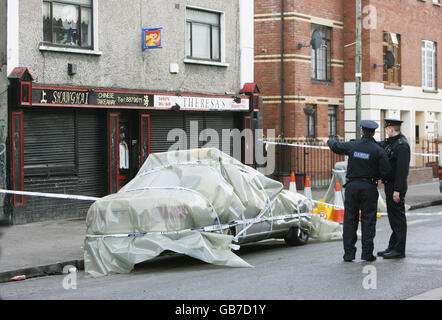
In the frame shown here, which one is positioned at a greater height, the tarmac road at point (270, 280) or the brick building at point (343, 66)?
the brick building at point (343, 66)

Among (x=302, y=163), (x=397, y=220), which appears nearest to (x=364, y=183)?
(x=397, y=220)

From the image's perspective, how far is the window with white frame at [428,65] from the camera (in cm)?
3206

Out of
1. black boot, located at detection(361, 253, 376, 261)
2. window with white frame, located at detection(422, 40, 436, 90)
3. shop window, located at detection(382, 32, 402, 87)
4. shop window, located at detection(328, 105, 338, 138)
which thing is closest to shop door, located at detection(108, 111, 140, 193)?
black boot, located at detection(361, 253, 376, 261)

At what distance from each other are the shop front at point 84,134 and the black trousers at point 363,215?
8.10m

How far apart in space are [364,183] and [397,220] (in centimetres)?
82

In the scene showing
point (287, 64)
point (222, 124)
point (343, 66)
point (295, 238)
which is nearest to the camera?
point (295, 238)

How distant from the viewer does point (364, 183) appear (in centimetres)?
1007

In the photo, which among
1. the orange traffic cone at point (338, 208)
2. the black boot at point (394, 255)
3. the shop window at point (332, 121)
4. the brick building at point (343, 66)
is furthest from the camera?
the shop window at point (332, 121)

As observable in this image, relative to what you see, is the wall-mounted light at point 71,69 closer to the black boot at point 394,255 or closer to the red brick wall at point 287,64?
the black boot at point 394,255

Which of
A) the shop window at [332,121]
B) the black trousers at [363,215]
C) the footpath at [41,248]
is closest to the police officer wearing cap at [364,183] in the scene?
the black trousers at [363,215]

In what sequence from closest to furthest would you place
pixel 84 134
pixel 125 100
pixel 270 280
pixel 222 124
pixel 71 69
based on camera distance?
1. pixel 270 280
2. pixel 71 69
3. pixel 84 134
4. pixel 125 100
5. pixel 222 124

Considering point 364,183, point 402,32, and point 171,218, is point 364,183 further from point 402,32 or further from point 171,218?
point 402,32
